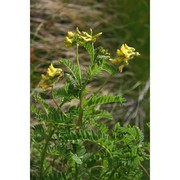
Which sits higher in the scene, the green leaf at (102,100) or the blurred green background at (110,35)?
the blurred green background at (110,35)

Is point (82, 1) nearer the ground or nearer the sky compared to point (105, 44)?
nearer the sky

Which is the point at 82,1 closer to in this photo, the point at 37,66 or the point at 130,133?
the point at 37,66

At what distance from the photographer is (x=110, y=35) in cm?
187

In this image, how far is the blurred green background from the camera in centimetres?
153

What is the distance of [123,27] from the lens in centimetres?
180

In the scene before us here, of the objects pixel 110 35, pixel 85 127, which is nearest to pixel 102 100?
pixel 85 127

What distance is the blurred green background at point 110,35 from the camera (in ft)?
5.00

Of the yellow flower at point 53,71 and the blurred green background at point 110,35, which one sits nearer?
the yellow flower at point 53,71

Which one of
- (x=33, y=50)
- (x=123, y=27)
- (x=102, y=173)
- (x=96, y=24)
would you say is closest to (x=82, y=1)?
(x=96, y=24)

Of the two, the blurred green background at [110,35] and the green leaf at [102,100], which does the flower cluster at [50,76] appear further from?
the blurred green background at [110,35]

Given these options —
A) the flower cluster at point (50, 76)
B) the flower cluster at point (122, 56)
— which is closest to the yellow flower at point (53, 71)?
the flower cluster at point (50, 76)
